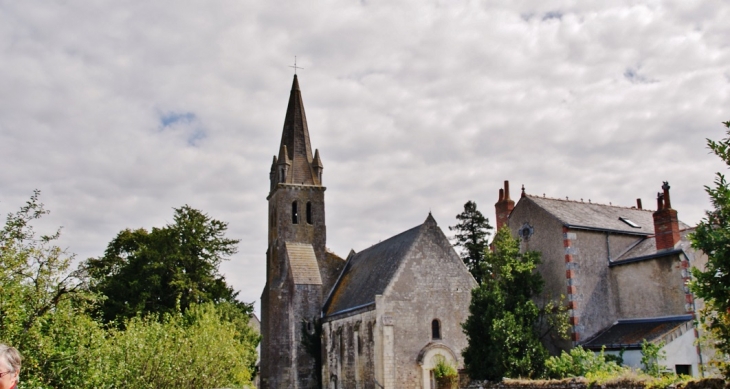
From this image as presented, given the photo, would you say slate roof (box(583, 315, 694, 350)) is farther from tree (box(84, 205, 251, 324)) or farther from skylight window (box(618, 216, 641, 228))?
tree (box(84, 205, 251, 324))

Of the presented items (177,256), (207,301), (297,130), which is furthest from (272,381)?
(297,130)

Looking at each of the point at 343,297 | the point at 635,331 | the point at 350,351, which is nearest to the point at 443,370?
the point at 350,351

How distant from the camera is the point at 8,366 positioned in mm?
4926

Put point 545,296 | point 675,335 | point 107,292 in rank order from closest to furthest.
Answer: point 675,335, point 545,296, point 107,292

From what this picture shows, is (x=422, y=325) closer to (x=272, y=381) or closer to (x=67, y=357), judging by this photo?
(x=272, y=381)

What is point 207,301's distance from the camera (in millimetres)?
34688

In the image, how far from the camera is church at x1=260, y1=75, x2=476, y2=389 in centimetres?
3084

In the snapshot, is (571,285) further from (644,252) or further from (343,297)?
(343,297)

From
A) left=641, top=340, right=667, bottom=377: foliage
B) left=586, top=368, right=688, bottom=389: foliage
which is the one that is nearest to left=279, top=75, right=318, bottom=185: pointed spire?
left=641, top=340, right=667, bottom=377: foliage

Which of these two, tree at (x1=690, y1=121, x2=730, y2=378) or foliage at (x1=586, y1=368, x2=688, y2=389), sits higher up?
tree at (x1=690, y1=121, x2=730, y2=378)

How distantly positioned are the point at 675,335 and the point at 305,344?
2232 cm

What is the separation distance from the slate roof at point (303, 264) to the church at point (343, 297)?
0.07 m

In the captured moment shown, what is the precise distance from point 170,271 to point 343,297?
10.1 m

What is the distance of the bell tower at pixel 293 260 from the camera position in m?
37.8
